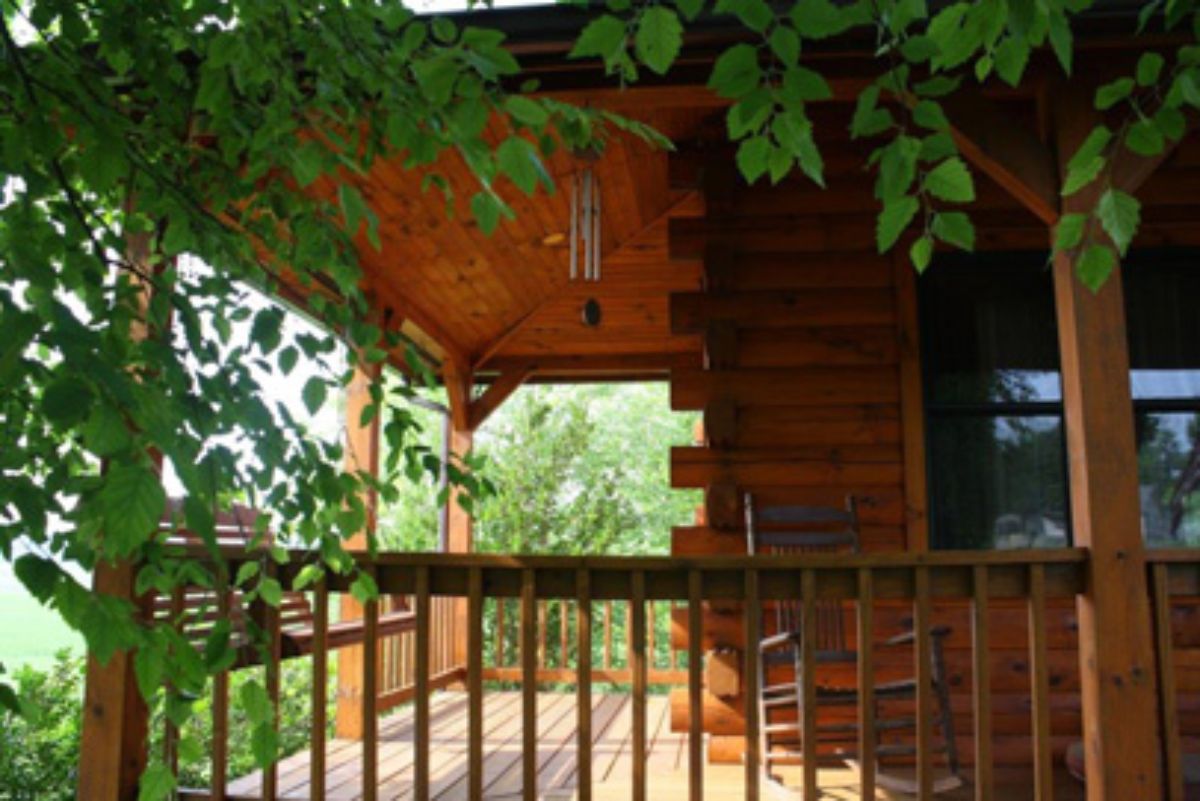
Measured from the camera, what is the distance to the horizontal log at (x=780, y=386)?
445 cm

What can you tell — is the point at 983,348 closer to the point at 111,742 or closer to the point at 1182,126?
the point at 1182,126

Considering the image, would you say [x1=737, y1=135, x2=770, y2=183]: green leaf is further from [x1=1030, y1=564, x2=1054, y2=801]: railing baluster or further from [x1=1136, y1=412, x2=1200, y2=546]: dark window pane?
[x1=1136, y1=412, x2=1200, y2=546]: dark window pane

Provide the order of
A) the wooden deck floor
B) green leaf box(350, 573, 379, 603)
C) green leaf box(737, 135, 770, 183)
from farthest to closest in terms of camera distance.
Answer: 1. the wooden deck floor
2. green leaf box(350, 573, 379, 603)
3. green leaf box(737, 135, 770, 183)

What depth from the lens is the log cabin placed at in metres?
2.81

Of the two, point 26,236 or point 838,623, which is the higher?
point 26,236

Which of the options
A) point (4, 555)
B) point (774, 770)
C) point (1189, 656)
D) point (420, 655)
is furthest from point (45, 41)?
point (1189, 656)

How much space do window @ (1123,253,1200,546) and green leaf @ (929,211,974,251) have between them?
11.4ft

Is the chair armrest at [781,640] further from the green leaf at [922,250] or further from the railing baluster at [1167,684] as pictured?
the green leaf at [922,250]

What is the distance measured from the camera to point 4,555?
4.21 ft

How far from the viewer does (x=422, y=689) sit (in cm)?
285

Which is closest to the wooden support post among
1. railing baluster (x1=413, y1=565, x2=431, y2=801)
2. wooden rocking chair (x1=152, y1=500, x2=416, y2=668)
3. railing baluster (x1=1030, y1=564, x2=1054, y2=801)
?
wooden rocking chair (x1=152, y1=500, x2=416, y2=668)

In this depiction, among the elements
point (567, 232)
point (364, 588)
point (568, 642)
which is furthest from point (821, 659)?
point (568, 642)

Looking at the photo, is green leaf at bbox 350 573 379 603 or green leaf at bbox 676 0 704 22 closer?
green leaf at bbox 676 0 704 22

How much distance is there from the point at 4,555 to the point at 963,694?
3.78 metres
